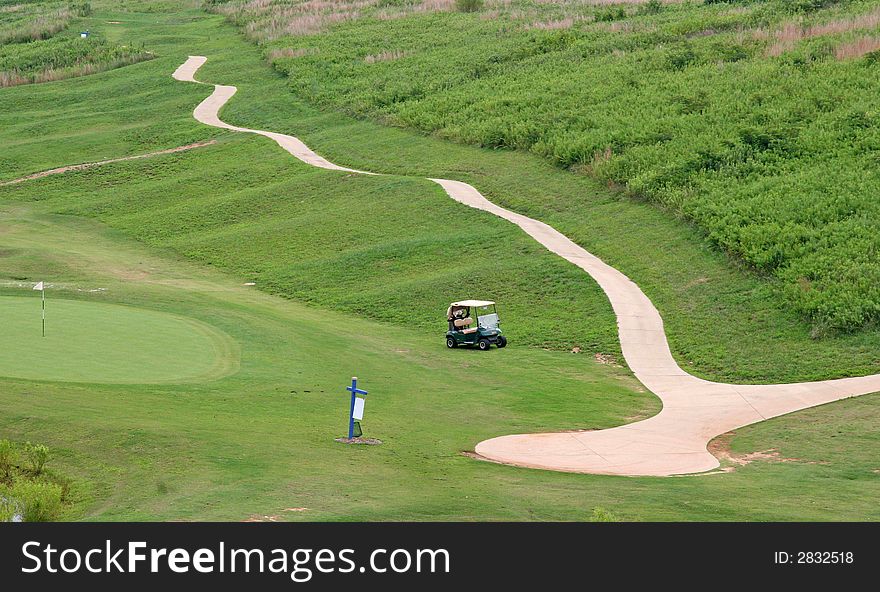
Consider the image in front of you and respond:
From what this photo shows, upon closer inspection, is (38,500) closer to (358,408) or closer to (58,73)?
(358,408)

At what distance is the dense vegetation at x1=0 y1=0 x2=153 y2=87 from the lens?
87.8 meters

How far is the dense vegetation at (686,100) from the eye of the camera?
3962 cm

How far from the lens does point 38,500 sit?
16.1m

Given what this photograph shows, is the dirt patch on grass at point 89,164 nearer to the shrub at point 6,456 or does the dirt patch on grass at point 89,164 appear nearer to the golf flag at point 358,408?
the golf flag at point 358,408

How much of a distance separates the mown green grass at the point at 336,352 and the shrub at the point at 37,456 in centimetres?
44

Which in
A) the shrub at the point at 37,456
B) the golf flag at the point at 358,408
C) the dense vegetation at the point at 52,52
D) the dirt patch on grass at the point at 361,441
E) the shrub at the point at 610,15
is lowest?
the dirt patch on grass at the point at 361,441

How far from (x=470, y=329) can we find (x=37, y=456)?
1711 cm

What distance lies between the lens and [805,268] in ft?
121

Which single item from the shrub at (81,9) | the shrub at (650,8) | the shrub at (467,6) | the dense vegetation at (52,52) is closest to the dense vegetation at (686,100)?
the shrub at (650,8)

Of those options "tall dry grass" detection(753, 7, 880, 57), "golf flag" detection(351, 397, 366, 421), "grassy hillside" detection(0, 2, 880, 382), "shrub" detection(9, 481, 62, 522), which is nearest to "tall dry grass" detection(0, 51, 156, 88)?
"grassy hillside" detection(0, 2, 880, 382)

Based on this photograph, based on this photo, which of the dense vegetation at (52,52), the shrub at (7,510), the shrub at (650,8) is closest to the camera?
the shrub at (7,510)

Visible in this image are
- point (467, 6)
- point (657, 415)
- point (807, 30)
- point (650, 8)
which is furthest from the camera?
point (467, 6)

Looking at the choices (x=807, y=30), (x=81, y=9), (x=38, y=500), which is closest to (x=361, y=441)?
(x=38, y=500)

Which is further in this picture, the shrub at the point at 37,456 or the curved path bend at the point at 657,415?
the curved path bend at the point at 657,415
